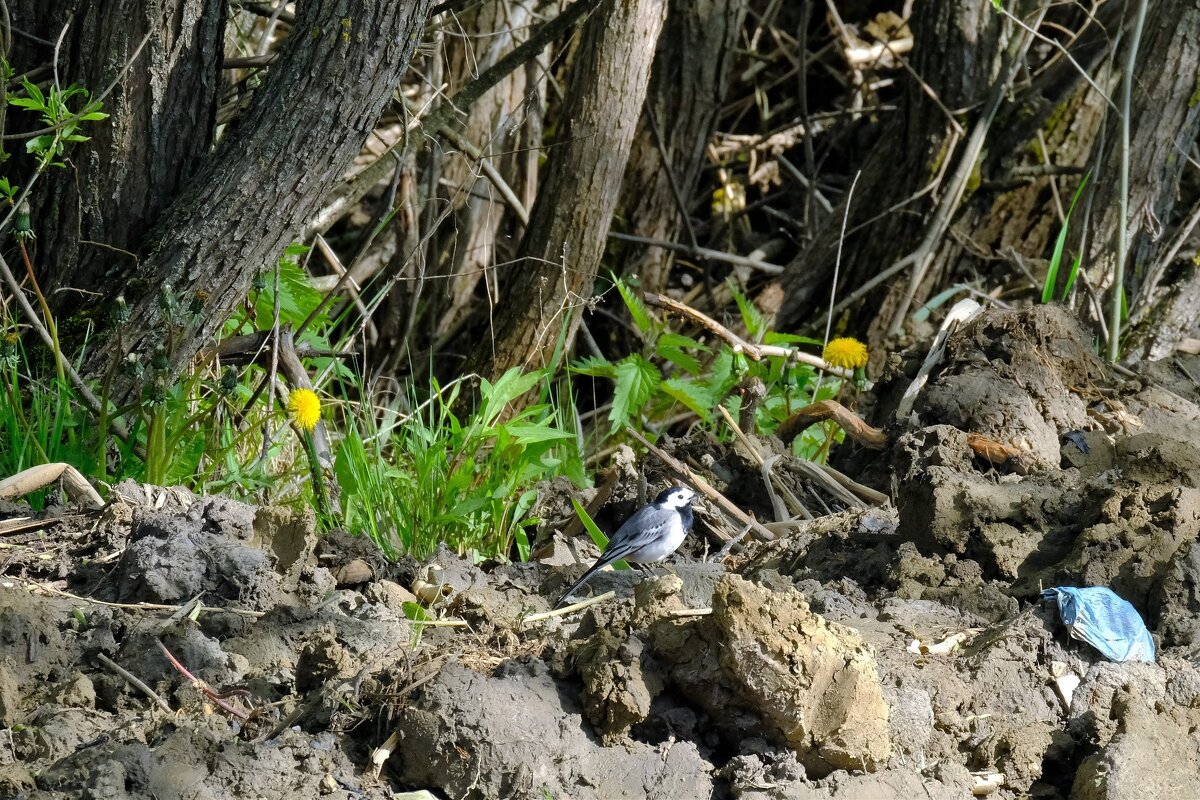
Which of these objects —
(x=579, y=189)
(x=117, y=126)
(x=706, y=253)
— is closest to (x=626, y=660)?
(x=117, y=126)

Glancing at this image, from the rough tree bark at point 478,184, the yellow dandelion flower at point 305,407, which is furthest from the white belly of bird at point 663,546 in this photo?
the rough tree bark at point 478,184

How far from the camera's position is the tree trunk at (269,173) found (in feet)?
11.7

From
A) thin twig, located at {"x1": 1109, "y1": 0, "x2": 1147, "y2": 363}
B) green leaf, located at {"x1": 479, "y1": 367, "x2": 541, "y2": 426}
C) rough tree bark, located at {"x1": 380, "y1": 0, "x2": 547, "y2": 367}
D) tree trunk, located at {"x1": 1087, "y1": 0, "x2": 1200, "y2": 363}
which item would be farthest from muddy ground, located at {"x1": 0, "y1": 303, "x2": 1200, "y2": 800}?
rough tree bark, located at {"x1": 380, "y1": 0, "x2": 547, "y2": 367}

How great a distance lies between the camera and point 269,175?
3645 millimetres

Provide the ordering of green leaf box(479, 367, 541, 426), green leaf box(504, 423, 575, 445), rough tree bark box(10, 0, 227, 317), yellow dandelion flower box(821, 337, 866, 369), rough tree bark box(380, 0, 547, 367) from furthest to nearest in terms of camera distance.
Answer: rough tree bark box(380, 0, 547, 367) < yellow dandelion flower box(821, 337, 866, 369) < green leaf box(479, 367, 541, 426) < green leaf box(504, 423, 575, 445) < rough tree bark box(10, 0, 227, 317)

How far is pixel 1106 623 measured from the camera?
279cm

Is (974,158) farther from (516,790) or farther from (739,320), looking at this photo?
(516,790)

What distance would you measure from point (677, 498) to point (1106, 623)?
126cm

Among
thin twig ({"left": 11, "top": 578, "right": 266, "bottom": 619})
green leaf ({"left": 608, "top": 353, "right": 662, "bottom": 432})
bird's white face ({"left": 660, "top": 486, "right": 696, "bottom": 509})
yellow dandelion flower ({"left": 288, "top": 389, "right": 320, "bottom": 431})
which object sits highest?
yellow dandelion flower ({"left": 288, "top": 389, "right": 320, "bottom": 431})

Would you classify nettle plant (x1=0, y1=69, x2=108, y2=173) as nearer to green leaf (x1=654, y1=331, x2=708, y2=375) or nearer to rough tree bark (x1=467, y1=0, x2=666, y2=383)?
rough tree bark (x1=467, y1=0, x2=666, y2=383)

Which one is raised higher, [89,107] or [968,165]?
[89,107]

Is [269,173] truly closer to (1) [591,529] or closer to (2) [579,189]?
(1) [591,529]

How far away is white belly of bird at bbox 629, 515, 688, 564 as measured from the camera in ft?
11.5

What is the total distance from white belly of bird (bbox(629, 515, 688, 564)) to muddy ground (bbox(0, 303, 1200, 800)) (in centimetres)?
24
